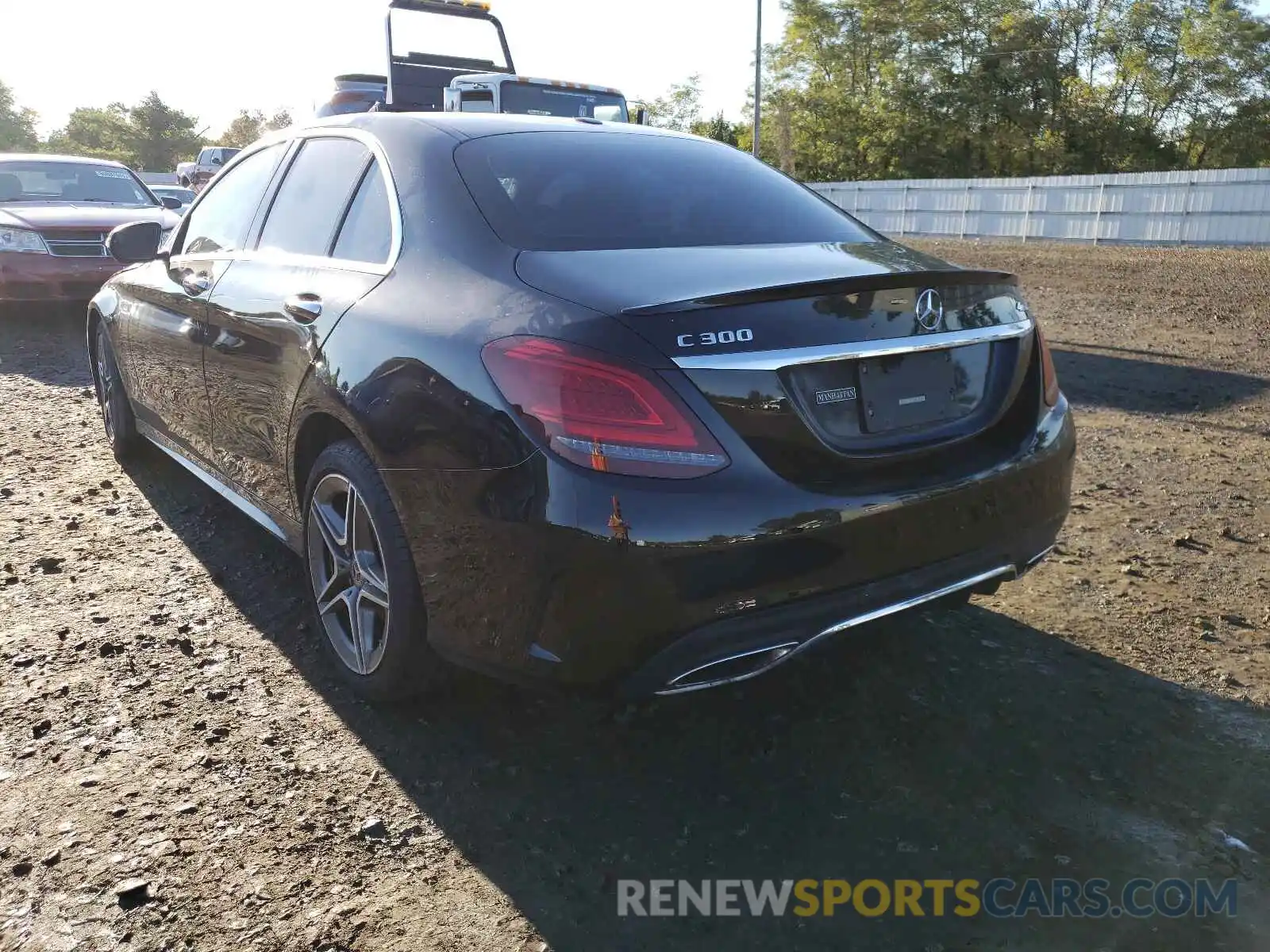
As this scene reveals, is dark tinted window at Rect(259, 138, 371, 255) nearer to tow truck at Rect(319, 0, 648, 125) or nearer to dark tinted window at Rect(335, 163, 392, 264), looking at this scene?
dark tinted window at Rect(335, 163, 392, 264)

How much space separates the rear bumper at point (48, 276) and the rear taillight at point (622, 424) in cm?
822

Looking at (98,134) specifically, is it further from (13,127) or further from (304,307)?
(304,307)

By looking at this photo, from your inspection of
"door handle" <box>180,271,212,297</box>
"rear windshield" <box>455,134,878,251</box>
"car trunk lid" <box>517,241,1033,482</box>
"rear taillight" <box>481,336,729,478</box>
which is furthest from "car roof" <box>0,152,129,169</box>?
"rear taillight" <box>481,336,729,478</box>

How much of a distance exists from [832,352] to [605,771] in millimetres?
1197

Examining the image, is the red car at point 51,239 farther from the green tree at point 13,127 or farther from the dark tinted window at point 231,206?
the green tree at point 13,127

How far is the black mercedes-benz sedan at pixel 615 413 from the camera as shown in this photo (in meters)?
2.11

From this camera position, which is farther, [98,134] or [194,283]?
[98,134]

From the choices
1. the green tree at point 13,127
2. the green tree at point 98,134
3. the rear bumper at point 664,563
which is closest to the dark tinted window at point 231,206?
the rear bumper at point 664,563

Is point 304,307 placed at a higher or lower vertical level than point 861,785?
higher

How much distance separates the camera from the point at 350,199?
3129 mm

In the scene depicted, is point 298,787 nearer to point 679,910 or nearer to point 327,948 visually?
point 327,948

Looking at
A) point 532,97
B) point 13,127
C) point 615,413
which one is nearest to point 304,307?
point 615,413

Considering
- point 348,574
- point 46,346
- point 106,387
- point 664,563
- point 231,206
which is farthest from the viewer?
point 46,346

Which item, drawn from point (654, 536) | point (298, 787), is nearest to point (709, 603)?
point (654, 536)
